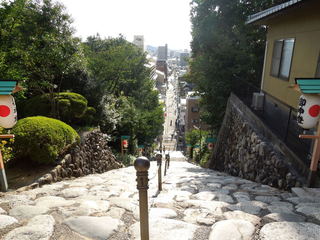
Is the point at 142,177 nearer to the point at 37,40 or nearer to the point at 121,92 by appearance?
the point at 37,40

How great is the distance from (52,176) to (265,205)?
16.8 feet

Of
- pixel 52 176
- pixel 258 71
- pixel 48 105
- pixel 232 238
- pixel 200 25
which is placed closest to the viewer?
pixel 232 238

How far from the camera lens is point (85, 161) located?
892 centimetres

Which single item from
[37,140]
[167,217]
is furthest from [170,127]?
[167,217]

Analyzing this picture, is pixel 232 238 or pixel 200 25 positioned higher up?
pixel 200 25

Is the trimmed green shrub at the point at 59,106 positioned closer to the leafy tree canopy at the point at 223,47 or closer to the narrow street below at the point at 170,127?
the leafy tree canopy at the point at 223,47

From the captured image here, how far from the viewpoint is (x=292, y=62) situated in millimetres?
8406

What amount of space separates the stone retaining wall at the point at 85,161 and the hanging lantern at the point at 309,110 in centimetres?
572

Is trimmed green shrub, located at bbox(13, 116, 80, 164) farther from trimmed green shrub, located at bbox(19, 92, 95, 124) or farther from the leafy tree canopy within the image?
the leafy tree canopy

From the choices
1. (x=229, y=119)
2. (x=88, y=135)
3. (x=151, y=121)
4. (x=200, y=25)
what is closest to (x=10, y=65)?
(x=88, y=135)

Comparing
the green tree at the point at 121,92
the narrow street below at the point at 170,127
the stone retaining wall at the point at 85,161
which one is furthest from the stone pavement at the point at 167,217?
the narrow street below at the point at 170,127

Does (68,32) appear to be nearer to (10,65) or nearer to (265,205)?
(10,65)

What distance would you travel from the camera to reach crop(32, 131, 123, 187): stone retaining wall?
659 cm

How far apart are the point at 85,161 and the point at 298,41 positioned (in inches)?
343
